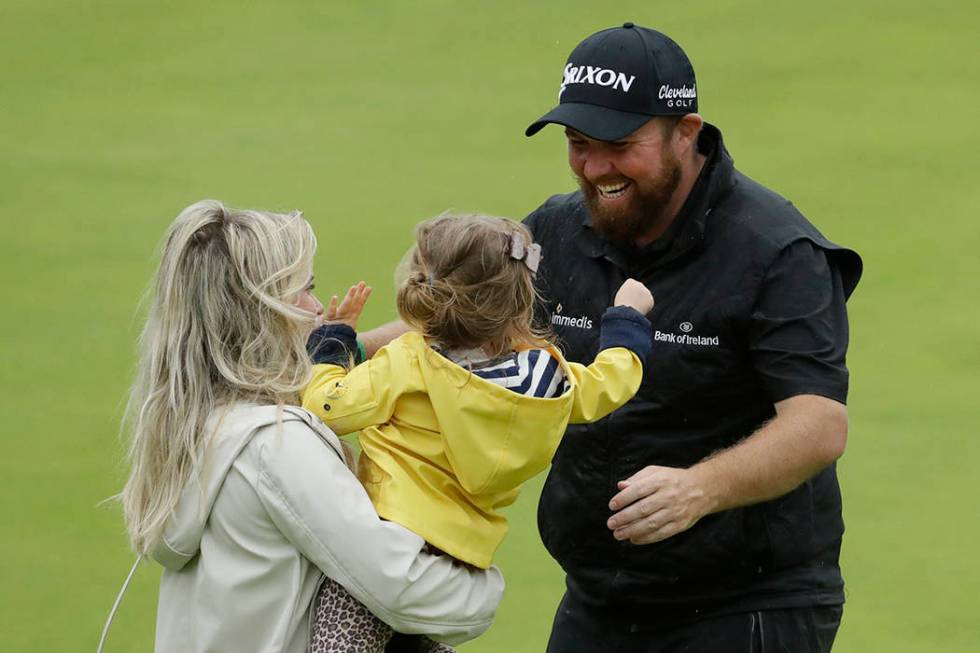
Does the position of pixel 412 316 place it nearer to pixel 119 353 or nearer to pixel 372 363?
pixel 372 363

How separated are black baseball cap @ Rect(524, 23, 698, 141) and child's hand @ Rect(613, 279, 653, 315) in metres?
0.40

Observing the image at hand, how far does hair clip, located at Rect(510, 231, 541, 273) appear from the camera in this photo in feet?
10.5

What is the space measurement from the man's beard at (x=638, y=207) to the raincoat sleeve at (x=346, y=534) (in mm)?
1044

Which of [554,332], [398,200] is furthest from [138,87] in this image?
[554,332]

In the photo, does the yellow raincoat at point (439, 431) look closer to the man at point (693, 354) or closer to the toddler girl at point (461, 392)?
the toddler girl at point (461, 392)

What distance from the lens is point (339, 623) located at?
2992 mm

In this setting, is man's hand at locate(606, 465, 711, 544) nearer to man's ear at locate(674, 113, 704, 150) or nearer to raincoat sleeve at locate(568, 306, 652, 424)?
raincoat sleeve at locate(568, 306, 652, 424)

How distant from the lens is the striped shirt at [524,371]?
10.3 ft

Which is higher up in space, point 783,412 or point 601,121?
point 601,121

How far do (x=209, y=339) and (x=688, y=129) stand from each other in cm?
137

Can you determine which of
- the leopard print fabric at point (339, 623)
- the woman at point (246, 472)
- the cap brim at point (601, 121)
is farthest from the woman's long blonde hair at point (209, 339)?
the cap brim at point (601, 121)

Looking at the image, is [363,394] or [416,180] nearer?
[363,394]

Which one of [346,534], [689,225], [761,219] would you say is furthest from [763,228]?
[346,534]

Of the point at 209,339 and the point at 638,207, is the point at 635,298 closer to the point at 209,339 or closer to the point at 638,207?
the point at 638,207
